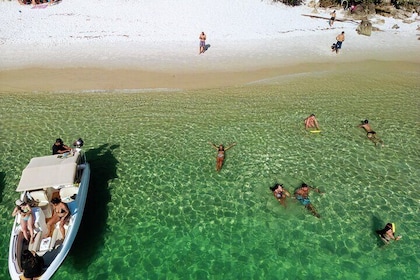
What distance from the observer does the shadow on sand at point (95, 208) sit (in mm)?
13234

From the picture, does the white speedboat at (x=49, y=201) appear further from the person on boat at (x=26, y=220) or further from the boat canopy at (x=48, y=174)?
the person on boat at (x=26, y=220)

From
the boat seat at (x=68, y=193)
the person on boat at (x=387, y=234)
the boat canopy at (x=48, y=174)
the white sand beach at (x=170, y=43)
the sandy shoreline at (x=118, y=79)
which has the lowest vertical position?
the person on boat at (x=387, y=234)

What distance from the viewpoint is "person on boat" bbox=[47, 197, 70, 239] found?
12.8 meters

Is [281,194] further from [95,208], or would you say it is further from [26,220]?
[26,220]

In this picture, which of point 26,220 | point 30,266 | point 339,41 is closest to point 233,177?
point 26,220

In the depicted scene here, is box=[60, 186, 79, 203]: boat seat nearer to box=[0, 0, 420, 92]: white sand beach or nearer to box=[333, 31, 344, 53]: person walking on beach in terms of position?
box=[0, 0, 420, 92]: white sand beach

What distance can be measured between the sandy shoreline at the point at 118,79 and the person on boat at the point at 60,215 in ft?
45.4

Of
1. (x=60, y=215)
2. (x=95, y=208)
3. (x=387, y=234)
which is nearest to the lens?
(x=60, y=215)

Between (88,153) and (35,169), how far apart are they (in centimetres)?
489

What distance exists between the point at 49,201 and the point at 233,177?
879 centimetres

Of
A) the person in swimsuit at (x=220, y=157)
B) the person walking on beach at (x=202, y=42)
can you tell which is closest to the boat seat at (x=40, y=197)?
the person in swimsuit at (x=220, y=157)

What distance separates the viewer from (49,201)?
545 inches

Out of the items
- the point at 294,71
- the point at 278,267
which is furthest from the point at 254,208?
the point at 294,71

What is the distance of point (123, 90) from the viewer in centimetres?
2525
